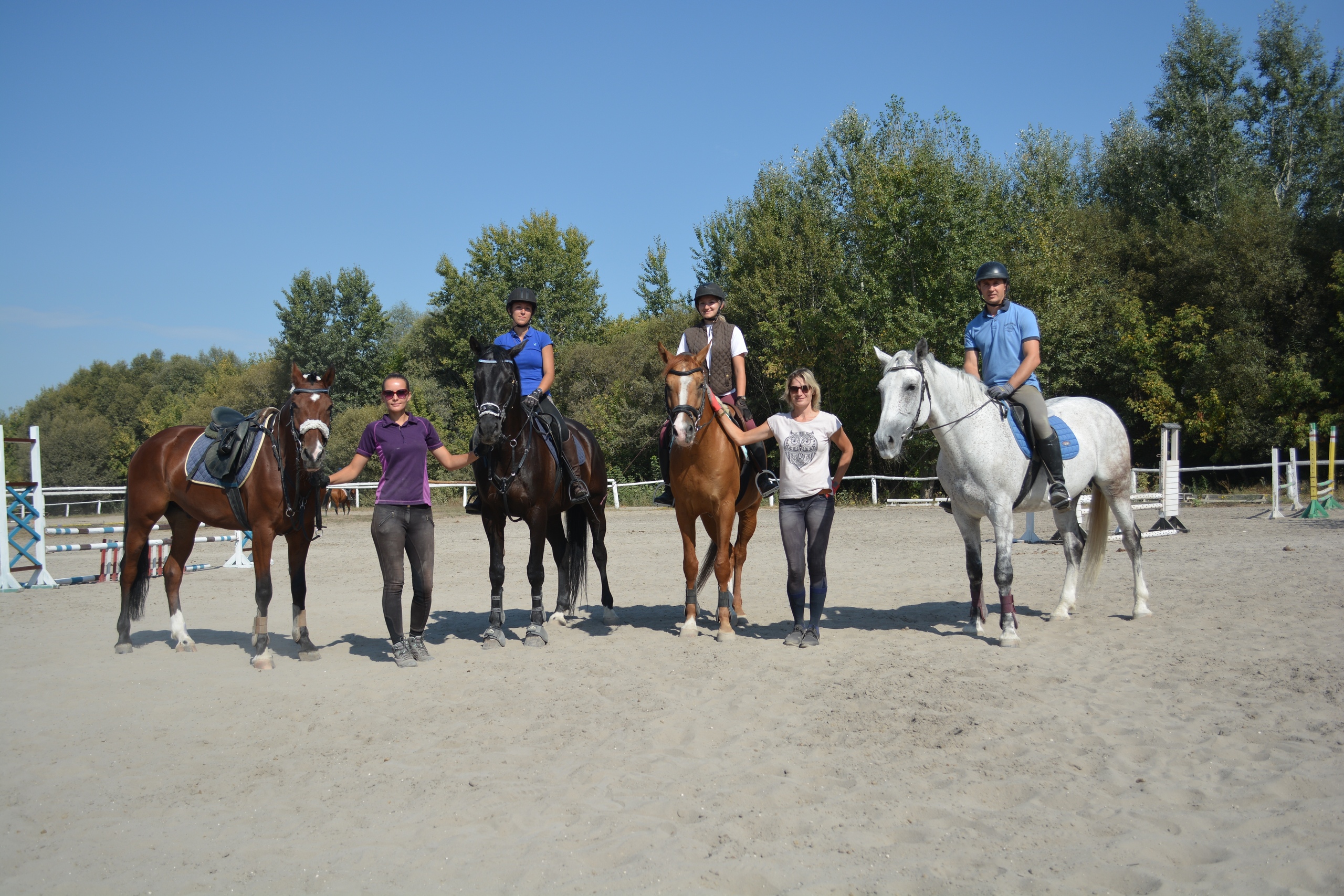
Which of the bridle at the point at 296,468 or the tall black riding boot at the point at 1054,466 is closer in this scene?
the bridle at the point at 296,468

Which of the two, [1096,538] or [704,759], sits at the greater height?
[1096,538]

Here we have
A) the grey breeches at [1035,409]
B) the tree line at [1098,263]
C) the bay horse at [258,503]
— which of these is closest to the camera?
the bay horse at [258,503]

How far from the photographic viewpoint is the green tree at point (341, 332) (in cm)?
5172

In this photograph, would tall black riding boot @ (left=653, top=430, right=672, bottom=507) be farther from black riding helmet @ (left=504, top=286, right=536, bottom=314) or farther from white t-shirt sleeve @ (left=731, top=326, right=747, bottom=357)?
black riding helmet @ (left=504, top=286, right=536, bottom=314)

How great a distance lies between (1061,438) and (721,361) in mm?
3219

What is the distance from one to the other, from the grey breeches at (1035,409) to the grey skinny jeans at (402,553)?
5.28 metres

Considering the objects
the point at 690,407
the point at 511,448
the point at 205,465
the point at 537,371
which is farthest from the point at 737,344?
the point at 205,465

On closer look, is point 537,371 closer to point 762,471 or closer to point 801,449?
point 762,471

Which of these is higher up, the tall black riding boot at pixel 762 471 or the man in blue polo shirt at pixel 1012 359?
the man in blue polo shirt at pixel 1012 359

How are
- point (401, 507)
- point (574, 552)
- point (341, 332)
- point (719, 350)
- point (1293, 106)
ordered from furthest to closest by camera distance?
point (341, 332)
point (1293, 106)
point (574, 552)
point (719, 350)
point (401, 507)

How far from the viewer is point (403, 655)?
22.1 ft

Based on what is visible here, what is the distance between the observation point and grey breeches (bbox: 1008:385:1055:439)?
721 centimetres

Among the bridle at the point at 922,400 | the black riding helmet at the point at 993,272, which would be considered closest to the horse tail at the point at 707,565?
the bridle at the point at 922,400

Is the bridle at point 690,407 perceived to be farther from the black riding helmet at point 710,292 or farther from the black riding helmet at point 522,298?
the black riding helmet at point 522,298
